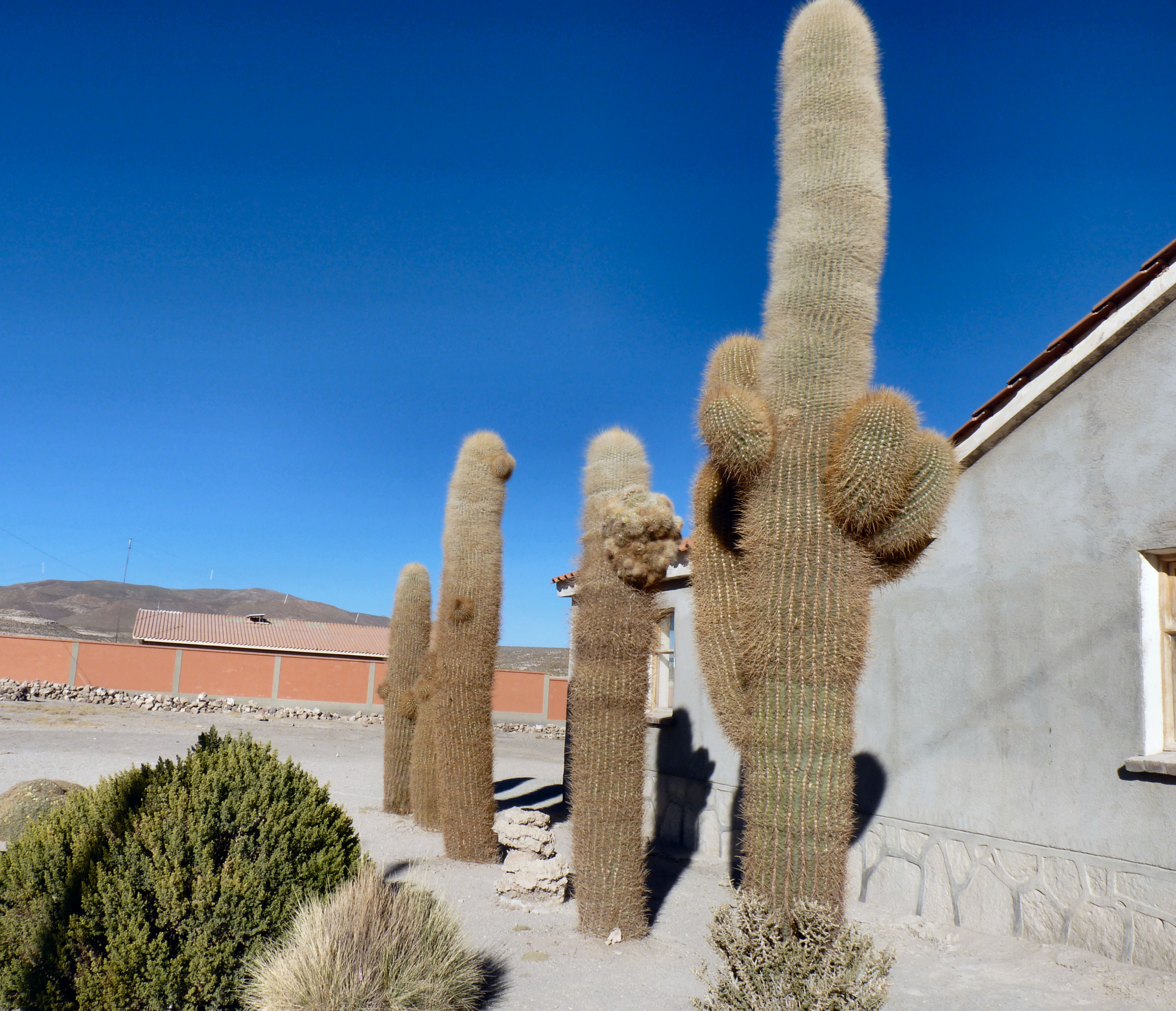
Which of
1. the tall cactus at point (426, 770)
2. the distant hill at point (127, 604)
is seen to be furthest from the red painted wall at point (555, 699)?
the distant hill at point (127, 604)

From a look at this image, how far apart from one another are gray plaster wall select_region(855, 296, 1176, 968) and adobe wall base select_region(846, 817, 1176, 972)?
0.05 ft

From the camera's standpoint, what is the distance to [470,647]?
31.1 ft

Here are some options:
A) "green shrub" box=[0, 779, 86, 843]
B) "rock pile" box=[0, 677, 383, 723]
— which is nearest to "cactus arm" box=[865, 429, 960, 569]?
"green shrub" box=[0, 779, 86, 843]

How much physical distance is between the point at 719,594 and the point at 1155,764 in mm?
3196

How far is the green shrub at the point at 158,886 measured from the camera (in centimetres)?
436

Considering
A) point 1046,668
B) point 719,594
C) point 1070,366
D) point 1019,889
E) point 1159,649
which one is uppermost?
point 1070,366

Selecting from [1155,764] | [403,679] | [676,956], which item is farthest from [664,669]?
[1155,764]

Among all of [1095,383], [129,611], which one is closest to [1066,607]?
[1095,383]

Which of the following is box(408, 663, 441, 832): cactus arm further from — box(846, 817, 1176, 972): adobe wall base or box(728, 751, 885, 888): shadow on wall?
box(846, 817, 1176, 972): adobe wall base

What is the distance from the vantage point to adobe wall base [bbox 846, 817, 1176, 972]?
5.48m

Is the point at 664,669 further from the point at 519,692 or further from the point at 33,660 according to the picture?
the point at 33,660

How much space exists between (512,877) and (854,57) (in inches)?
295

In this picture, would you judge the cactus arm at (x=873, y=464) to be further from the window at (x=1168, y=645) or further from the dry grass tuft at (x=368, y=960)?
the dry grass tuft at (x=368, y=960)

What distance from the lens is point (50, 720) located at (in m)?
21.7
